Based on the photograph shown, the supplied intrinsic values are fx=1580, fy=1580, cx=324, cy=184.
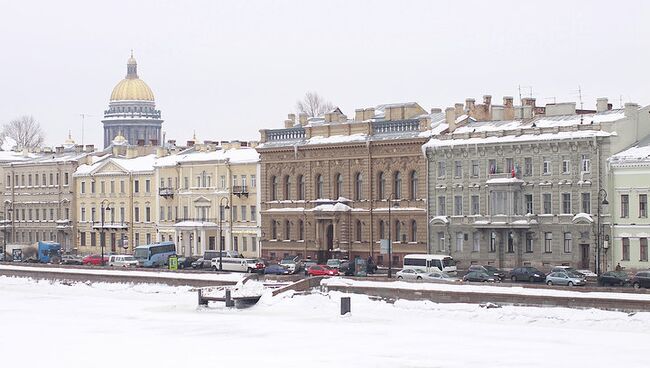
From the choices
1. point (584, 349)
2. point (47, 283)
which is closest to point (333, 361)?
point (584, 349)

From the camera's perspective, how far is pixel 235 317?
233 ft

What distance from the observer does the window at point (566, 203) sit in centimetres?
8669

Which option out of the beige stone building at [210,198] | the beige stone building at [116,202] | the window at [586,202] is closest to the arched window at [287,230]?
the beige stone building at [210,198]

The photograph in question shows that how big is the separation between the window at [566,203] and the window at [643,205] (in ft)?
15.2

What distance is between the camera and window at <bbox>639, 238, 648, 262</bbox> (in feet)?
273

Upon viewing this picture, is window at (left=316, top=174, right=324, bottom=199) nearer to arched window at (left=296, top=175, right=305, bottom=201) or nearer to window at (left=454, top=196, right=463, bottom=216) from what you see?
arched window at (left=296, top=175, right=305, bottom=201)

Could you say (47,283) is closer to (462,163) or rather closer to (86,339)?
(462,163)

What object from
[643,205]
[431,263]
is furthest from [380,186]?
[643,205]

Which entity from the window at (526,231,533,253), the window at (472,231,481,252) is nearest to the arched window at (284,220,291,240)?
the window at (472,231,481,252)

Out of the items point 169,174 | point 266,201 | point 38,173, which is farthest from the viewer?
point 38,173

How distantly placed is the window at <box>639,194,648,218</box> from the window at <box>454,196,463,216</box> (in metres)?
13.1

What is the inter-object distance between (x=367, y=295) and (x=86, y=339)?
16.8 meters

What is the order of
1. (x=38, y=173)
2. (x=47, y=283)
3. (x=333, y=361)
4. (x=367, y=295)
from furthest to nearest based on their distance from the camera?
(x=38, y=173) → (x=47, y=283) → (x=367, y=295) → (x=333, y=361)

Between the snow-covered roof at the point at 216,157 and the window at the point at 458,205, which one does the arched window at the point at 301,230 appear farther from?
the window at the point at 458,205
